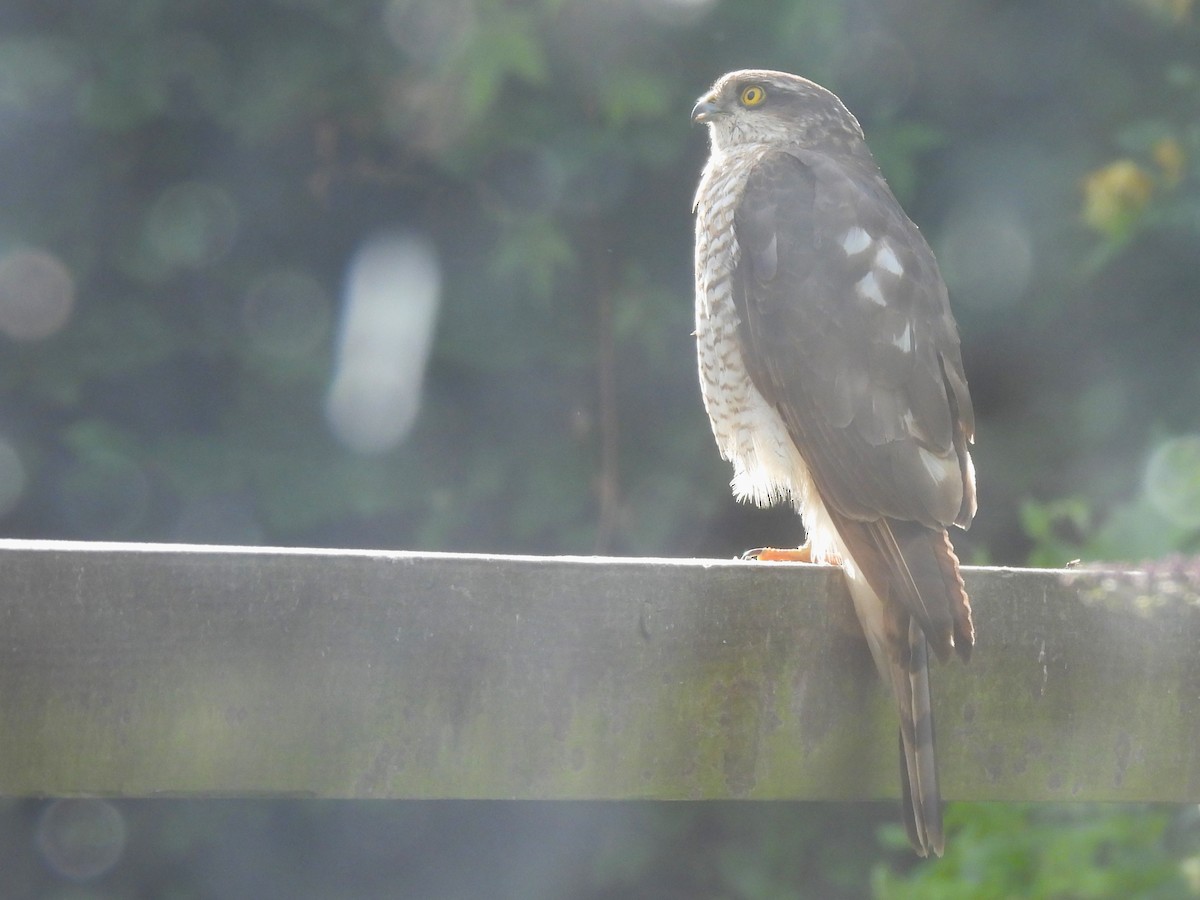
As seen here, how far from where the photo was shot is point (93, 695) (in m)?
1.37

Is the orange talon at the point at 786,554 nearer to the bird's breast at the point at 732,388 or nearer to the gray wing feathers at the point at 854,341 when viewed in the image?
the bird's breast at the point at 732,388

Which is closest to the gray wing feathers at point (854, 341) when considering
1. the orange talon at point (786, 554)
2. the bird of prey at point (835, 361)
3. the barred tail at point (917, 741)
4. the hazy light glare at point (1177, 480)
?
the bird of prey at point (835, 361)

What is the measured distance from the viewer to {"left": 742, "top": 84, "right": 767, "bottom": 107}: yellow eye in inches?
136

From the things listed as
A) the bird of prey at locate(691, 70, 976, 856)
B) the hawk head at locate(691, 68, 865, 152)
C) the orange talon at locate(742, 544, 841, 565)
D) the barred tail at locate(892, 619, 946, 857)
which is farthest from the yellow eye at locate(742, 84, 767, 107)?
the barred tail at locate(892, 619, 946, 857)

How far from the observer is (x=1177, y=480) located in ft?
11.1

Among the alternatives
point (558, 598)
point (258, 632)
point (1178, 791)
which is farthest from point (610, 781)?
point (1178, 791)

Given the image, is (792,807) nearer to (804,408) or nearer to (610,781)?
(804,408)

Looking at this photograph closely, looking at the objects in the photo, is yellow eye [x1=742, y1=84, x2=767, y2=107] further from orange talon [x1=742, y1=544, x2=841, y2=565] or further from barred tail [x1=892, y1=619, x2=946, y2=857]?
barred tail [x1=892, y1=619, x2=946, y2=857]

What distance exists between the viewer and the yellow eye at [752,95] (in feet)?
11.3

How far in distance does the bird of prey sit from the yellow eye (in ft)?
0.39

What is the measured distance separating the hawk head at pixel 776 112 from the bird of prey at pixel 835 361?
46 millimetres

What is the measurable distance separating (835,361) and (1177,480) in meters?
1.19

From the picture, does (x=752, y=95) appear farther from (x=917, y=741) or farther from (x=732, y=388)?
(x=917, y=741)

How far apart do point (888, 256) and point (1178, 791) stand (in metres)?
1.32
